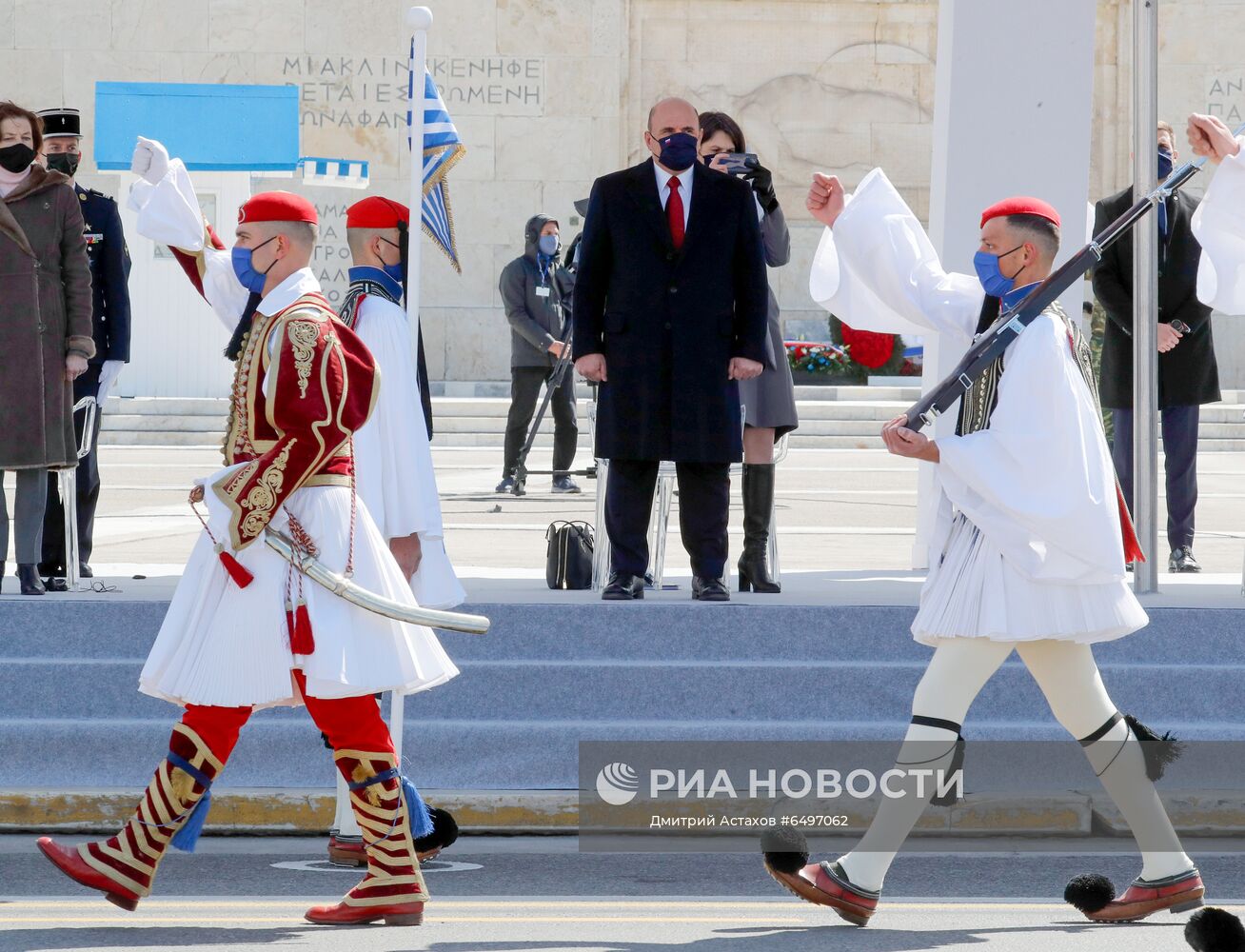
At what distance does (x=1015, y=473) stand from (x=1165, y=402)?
538 cm

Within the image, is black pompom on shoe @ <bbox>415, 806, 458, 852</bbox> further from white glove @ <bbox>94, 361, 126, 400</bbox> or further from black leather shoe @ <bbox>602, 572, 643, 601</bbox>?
white glove @ <bbox>94, 361, 126, 400</bbox>

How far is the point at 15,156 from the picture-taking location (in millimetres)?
8906

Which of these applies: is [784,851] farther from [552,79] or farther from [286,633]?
[552,79]

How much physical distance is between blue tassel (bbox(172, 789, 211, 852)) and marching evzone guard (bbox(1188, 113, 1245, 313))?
3.47m

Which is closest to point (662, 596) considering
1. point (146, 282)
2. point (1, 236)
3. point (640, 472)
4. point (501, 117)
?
point (640, 472)

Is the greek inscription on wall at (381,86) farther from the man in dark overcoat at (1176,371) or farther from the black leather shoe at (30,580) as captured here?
the black leather shoe at (30,580)

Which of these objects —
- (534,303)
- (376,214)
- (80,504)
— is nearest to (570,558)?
(80,504)

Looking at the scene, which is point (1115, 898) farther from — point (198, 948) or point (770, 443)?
point (770, 443)

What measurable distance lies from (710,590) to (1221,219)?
259 centimetres

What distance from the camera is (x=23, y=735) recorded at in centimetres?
773

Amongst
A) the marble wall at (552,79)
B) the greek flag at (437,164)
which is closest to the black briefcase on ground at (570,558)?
the greek flag at (437,164)

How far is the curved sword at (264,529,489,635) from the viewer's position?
5.58 meters

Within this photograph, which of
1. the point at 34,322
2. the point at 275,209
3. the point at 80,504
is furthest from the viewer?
the point at 80,504

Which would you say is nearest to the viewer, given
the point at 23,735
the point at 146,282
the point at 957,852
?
the point at 957,852
